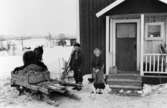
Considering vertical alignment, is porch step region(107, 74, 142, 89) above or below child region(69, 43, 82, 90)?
below

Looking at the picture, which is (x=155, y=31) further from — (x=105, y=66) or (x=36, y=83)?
(x=36, y=83)

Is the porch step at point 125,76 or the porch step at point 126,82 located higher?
the porch step at point 125,76

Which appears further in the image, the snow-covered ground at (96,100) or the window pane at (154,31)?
the window pane at (154,31)

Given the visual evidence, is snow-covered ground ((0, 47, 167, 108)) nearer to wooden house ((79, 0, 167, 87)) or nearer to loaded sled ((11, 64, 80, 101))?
loaded sled ((11, 64, 80, 101))

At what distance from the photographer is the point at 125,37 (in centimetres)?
672

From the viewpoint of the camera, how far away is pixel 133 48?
22.0 feet

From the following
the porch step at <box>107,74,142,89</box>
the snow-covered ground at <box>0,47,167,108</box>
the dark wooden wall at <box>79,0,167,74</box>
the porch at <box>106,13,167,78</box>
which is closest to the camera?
the snow-covered ground at <box>0,47,167,108</box>

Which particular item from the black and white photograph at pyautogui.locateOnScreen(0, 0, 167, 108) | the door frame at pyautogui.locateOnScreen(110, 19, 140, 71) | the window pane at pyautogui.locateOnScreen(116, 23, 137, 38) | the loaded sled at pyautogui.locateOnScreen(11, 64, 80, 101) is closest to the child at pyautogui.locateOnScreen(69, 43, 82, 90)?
the black and white photograph at pyautogui.locateOnScreen(0, 0, 167, 108)

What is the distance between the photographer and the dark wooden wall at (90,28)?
6801 mm

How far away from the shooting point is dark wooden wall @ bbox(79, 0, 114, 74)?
6.80 meters

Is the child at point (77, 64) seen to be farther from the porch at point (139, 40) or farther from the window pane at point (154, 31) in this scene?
the window pane at point (154, 31)

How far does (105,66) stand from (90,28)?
1597 mm

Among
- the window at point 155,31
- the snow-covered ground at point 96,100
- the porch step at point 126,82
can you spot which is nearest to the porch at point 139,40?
the window at point 155,31

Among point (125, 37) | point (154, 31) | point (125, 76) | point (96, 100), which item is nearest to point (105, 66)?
point (125, 76)
